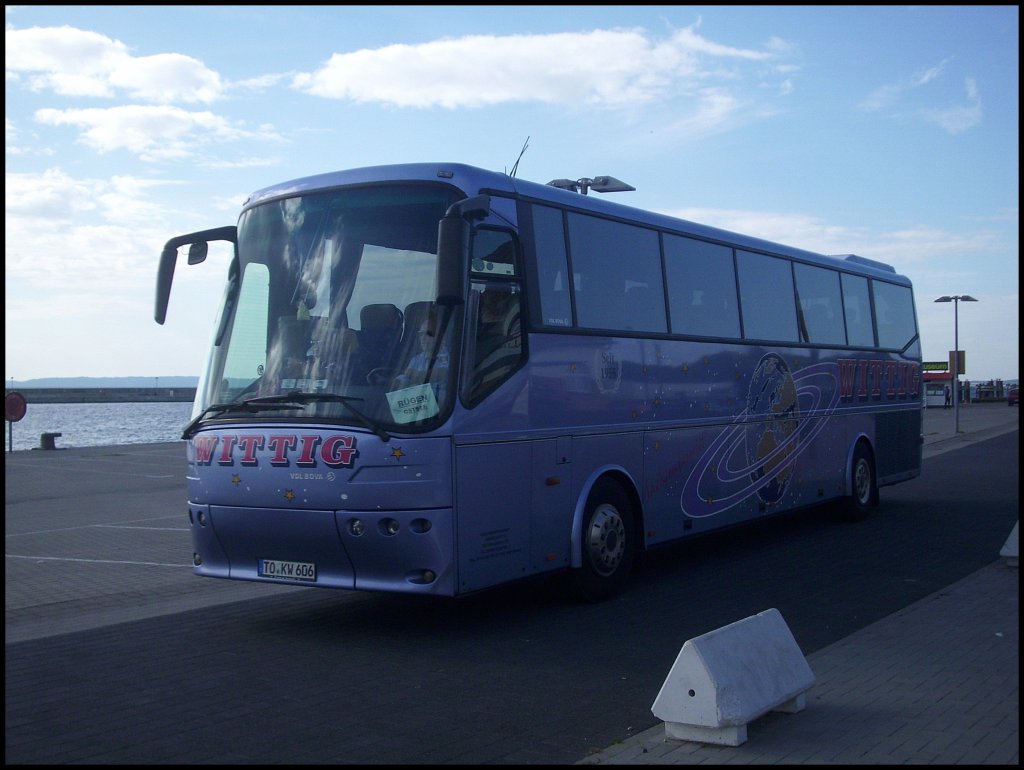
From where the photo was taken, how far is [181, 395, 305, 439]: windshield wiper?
843 centimetres

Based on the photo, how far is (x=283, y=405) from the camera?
27.7 ft

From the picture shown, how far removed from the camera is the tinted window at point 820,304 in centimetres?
1491

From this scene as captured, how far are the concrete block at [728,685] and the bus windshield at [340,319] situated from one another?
2993 mm

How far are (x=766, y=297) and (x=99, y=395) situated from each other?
450 feet

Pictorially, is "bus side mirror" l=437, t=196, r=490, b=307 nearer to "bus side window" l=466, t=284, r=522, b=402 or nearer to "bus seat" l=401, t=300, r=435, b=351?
"bus seat" l=401, t=300, r=435, b=351

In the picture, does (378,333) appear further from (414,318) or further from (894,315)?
(894,315)

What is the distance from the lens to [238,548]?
8.74 metres

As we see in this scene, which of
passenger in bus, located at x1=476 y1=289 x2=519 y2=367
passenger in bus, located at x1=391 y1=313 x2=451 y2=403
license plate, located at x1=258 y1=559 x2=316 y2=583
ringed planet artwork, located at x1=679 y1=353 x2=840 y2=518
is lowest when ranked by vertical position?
license plate, located at x1=258 y1=559 x2=316 y2=583

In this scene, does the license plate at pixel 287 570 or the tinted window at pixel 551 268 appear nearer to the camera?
the license plate at pixel 287 570

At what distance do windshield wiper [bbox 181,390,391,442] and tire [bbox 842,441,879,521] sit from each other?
399 inches

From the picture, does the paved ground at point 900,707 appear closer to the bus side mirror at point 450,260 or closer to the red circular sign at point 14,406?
the bus side mirror at point 450,260

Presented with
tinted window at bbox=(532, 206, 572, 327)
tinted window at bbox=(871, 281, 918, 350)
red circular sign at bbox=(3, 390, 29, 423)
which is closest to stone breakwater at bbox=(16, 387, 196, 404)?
red circular sign at bbox=(3, 390, 29, 423)

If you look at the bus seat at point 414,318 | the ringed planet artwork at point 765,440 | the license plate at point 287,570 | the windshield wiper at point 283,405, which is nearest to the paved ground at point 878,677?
the license plate at point 287,570

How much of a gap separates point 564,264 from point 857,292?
334 inches
